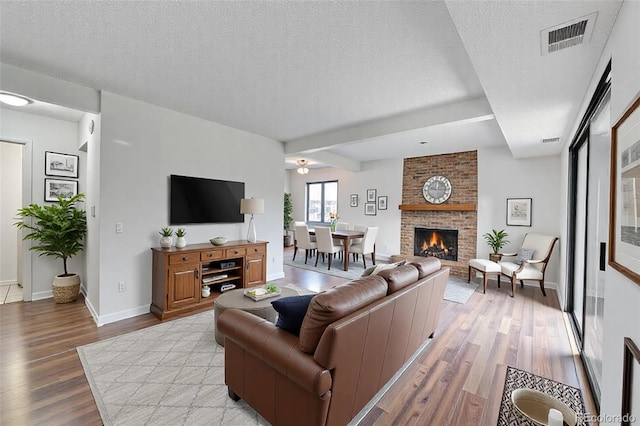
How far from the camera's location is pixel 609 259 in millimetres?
1444

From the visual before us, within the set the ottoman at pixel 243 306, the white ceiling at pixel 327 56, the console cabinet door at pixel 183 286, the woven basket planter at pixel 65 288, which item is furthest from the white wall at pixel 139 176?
the ottoman at pixel 243 306

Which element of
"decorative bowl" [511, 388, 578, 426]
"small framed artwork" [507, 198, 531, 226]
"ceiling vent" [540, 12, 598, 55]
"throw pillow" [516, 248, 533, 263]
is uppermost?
"ceiling vent" [540, 12, 598, 55]

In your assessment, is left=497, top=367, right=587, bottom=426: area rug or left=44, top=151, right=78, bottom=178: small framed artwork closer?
left=497, top=367, right=587, bottom=426: area rug

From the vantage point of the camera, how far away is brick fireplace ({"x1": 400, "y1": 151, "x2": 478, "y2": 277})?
5887 mm

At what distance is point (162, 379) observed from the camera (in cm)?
214

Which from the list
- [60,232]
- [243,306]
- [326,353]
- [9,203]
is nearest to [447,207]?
[243,306]

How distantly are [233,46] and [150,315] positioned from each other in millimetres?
3222

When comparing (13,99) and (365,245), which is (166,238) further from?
(365,245)

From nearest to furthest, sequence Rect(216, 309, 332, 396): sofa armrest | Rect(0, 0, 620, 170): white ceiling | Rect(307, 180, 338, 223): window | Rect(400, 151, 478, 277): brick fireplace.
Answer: Rect(216, 309, 332, 396): sofa armrest → Rect(0, 0, 620, 170): white ceiling → Rect(400, 151, 478, 277): brick fireplace → Rect(307, 180, 338, 223): window

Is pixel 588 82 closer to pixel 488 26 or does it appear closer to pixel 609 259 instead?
pixel 488 26

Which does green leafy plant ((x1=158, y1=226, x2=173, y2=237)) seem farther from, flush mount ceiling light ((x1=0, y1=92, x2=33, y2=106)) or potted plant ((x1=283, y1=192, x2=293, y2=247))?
potted plant ((x1=283, y1=192, x2=293, y2=247))

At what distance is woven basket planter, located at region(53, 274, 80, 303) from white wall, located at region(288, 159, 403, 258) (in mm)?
5985

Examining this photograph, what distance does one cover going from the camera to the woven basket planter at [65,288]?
12.1 ft

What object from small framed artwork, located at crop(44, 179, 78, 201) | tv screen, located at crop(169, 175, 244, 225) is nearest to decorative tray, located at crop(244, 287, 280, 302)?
tv screen, located at crop(169, 175, 244, 225)
